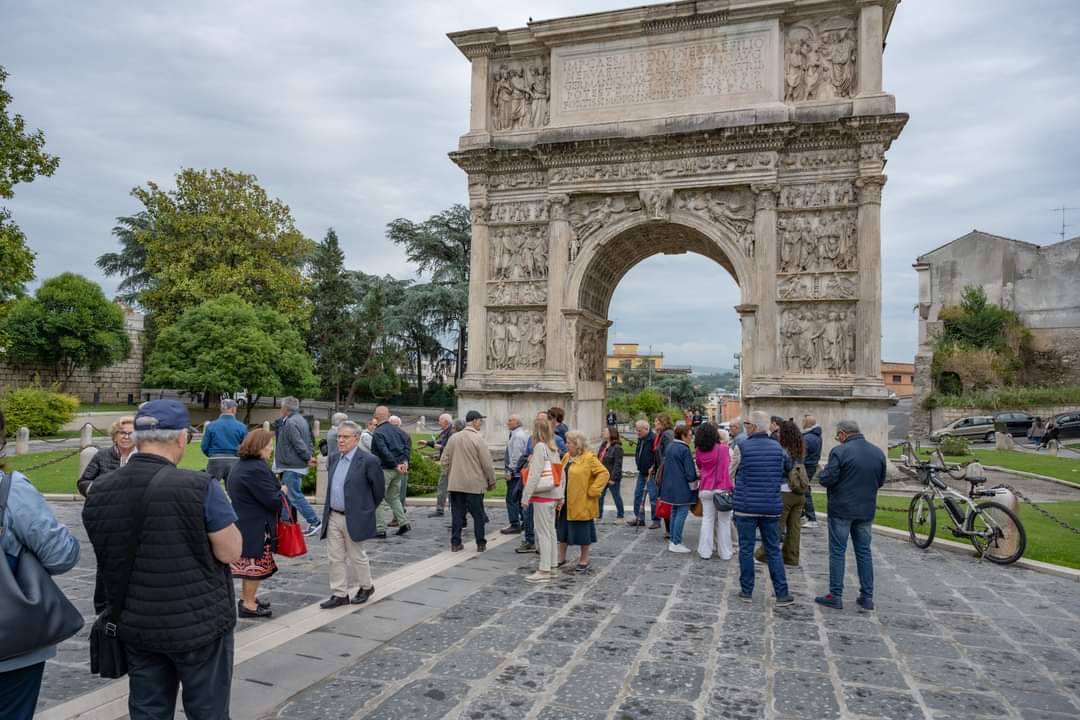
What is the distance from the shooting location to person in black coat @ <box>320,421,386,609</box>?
245 inches

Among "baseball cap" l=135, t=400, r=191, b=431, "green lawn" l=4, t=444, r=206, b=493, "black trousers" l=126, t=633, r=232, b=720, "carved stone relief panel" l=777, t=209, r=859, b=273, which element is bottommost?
"green lawn" l=4, t=444, r=206, b=493

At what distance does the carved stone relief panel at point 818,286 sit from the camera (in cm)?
1652

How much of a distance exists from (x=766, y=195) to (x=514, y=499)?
431 inches

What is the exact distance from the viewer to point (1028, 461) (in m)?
20.3

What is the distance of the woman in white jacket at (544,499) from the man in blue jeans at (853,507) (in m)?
2.75

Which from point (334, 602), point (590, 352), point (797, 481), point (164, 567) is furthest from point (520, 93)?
point (164, 567)

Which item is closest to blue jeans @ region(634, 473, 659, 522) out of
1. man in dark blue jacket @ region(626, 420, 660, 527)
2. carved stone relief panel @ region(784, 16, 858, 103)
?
man in dark blue jacket @ region(626, 420, 660, 527)

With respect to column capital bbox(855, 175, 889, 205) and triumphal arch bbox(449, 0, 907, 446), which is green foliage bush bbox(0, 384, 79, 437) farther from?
column capital bbox(855, 175, 889, 205)

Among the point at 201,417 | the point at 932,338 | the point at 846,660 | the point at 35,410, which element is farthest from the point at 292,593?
the point at 932,338

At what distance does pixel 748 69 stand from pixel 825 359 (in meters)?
7.52

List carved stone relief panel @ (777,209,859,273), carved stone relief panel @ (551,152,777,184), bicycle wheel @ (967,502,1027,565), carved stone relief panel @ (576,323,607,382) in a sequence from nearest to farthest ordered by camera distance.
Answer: bicycle wheel @ (967,502,1027,565) → carved stone relief panel @ (777,209,859,273) → carved stone relief panel @ (551,152,777,184) → carved stone relief panel @ (576,323,607,382)

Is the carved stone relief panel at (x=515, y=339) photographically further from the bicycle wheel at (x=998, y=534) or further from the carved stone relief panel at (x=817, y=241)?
the bicycle wheel at (x=998, y=534)

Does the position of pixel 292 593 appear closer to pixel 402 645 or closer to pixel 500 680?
pixel 402 645

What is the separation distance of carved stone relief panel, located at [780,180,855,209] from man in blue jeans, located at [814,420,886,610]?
462 inches
